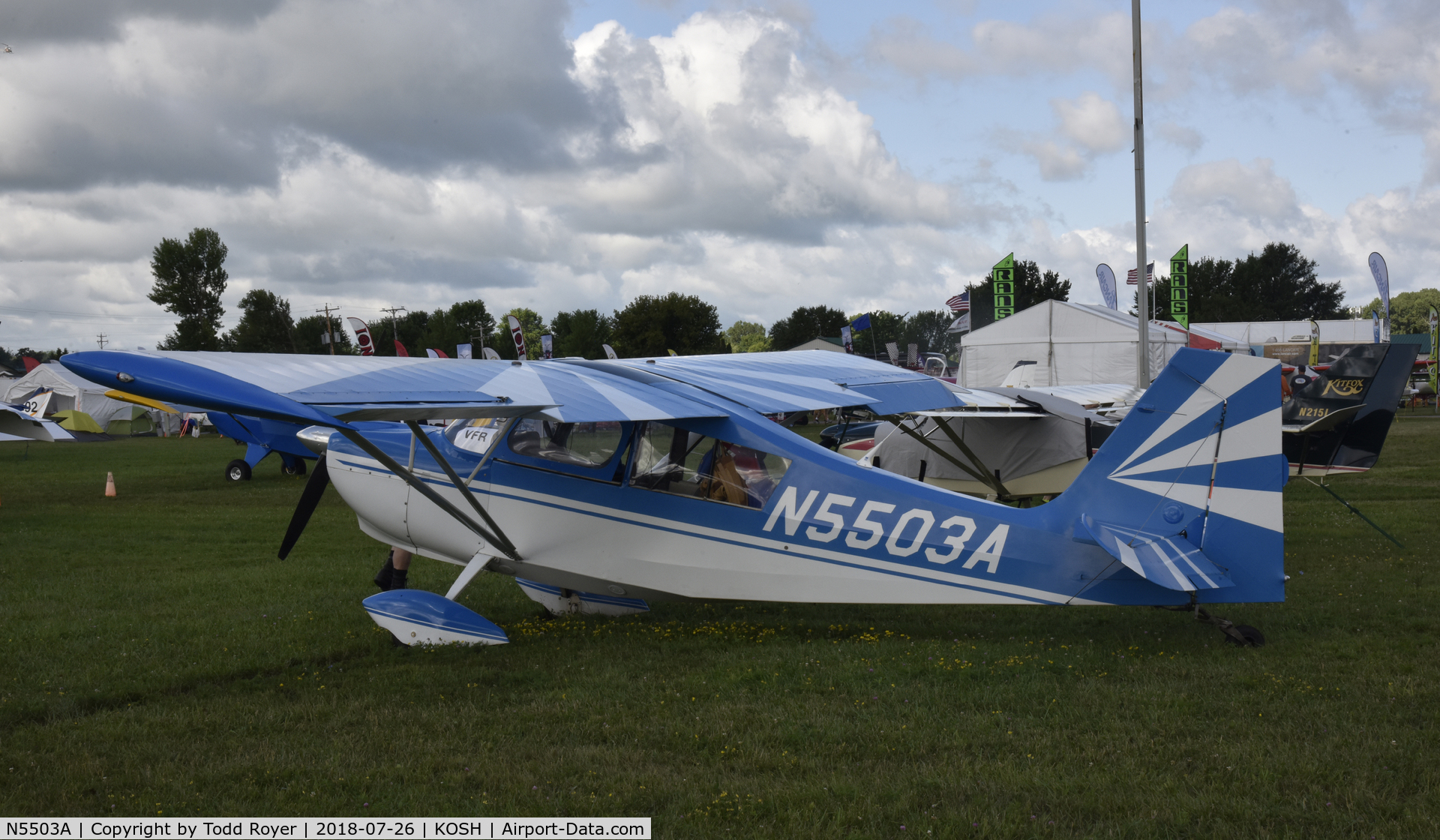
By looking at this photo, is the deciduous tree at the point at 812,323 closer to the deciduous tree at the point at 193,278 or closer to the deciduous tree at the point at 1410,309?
the deciduous tree at the point at 193,278

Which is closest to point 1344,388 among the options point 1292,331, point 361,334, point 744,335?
point 361,334

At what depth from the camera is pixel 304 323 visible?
74812mm

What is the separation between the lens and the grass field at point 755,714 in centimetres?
353

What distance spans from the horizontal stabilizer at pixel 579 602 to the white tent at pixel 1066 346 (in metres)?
20.9

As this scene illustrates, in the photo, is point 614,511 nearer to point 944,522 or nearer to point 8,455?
point 944,522

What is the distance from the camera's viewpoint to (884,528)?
547 centimetres

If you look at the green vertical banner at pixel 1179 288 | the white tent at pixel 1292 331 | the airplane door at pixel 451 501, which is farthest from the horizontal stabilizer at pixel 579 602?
the white tent at pixel 1292 331

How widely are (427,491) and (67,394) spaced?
160ft

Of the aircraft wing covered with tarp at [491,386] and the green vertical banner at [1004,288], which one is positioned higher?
the green vertical banner at [1004,288]

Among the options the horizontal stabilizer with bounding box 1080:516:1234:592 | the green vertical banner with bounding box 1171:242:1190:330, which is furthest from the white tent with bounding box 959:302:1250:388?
the horizontal stabilizer with bounding box 1080:516:1234:592

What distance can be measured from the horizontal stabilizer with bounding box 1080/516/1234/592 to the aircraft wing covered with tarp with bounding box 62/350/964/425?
2.03 m

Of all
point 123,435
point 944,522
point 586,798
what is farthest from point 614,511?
point 123,435

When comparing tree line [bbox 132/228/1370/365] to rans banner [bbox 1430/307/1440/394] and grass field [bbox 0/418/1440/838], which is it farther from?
grass field [bbox 0/418/1440/838]

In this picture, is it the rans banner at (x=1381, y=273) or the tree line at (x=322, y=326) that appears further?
the tree line at (x=322, y=326)
